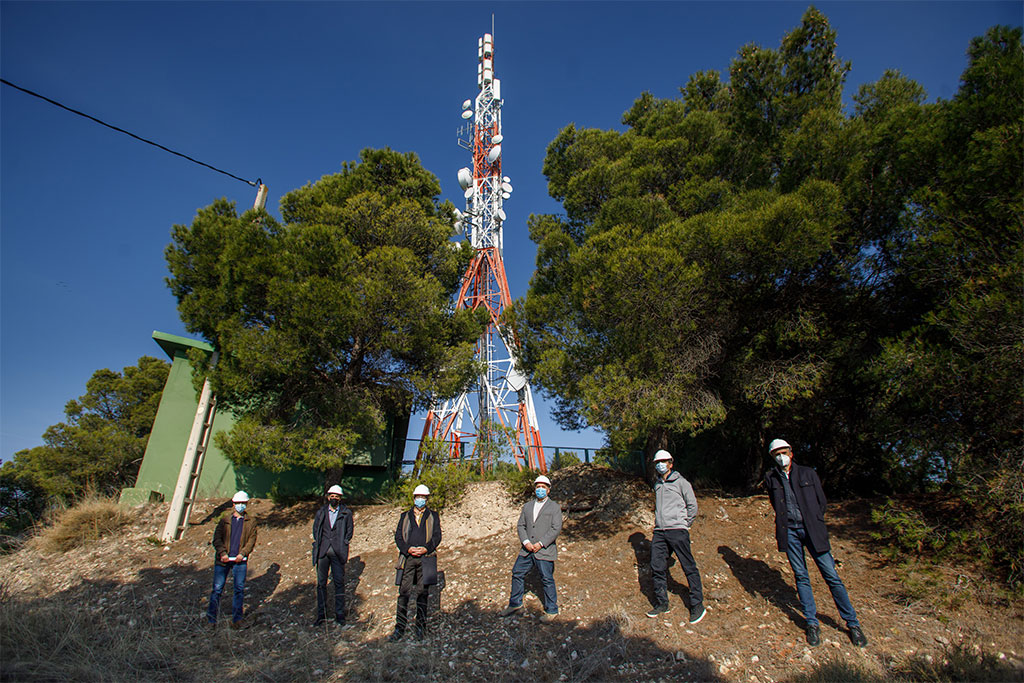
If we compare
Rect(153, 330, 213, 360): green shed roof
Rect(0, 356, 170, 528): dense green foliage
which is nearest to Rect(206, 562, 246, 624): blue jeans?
Rect(153, 330, 213, 360): green shed roof

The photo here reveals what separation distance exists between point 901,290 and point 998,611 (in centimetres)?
437

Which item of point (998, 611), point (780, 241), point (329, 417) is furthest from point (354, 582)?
point (780, 241)

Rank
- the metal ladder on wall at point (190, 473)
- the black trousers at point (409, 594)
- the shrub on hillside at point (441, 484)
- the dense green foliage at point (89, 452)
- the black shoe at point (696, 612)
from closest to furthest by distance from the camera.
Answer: the black shoe at point (696, 612) < the black trousers at point (409, 594) < the shrub on hillside at point (441, 484) < the metal ladder on wall at point (190, 473) < the dense green foliage at point (89, 452)

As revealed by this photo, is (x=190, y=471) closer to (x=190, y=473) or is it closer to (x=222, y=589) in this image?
(x=190, y=473)

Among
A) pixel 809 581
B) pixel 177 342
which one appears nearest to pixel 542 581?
pixel 809 581

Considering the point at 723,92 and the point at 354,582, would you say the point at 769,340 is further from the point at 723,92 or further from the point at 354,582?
the point at 354,582

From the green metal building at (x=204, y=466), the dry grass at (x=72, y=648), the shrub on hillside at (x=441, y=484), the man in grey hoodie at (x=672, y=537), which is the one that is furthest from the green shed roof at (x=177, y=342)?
the man in grey hoodie at (x=672, y=537)

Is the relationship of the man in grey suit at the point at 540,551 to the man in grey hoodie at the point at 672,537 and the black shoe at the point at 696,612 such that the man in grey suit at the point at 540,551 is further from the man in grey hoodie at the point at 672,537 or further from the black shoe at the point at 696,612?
the black shoe at the point at 696,612

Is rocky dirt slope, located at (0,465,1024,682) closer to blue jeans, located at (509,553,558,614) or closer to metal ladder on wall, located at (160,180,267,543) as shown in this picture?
blue jeans, located at (509,553,558,614)

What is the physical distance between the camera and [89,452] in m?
13.6

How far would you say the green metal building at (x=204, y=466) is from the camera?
35.0 ft

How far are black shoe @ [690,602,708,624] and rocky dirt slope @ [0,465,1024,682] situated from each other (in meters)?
0.11

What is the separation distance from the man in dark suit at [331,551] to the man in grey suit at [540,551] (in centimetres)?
188

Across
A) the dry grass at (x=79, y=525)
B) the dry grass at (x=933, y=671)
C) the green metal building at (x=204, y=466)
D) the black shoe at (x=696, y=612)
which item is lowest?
the dry grass at (x=933, y=671)
